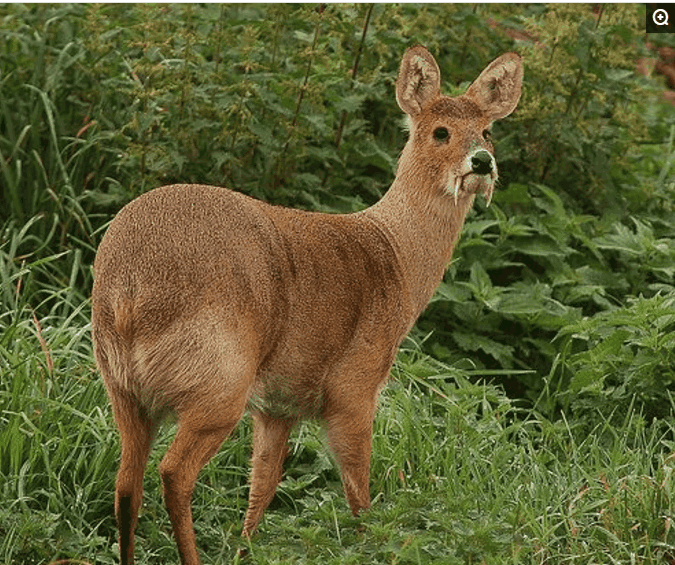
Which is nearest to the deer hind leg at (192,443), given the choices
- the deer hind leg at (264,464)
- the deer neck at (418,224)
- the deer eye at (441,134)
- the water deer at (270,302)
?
the water deer at (270,302)

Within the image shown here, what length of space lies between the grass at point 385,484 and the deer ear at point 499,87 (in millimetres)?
1280

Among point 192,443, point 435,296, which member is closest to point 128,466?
point 192,443

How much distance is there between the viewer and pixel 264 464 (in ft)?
16.9

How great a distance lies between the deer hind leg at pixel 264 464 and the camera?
16.8 ft

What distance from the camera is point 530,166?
25.3 ft

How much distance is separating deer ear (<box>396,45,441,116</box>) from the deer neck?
0.85 feet

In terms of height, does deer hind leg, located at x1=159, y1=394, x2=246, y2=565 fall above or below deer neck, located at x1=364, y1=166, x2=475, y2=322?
below

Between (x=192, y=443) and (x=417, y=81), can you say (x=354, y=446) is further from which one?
(x=417, y=81)

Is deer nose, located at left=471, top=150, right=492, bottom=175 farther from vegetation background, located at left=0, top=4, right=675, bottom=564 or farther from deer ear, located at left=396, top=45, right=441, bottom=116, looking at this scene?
vegetation background, located at left=0, top=4, right=675, bottom=564

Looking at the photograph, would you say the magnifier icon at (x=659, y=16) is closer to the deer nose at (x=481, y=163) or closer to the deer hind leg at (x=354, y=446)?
the deer nose at (x=481, y=163)

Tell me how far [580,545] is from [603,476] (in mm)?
362

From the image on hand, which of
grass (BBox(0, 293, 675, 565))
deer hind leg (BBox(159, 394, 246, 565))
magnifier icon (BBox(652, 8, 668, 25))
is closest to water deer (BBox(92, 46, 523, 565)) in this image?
deer hind leg (BBox(159, 394, 246, 565))

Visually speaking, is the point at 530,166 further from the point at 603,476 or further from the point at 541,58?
the point at 603,476

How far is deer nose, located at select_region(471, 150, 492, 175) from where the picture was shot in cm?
494
